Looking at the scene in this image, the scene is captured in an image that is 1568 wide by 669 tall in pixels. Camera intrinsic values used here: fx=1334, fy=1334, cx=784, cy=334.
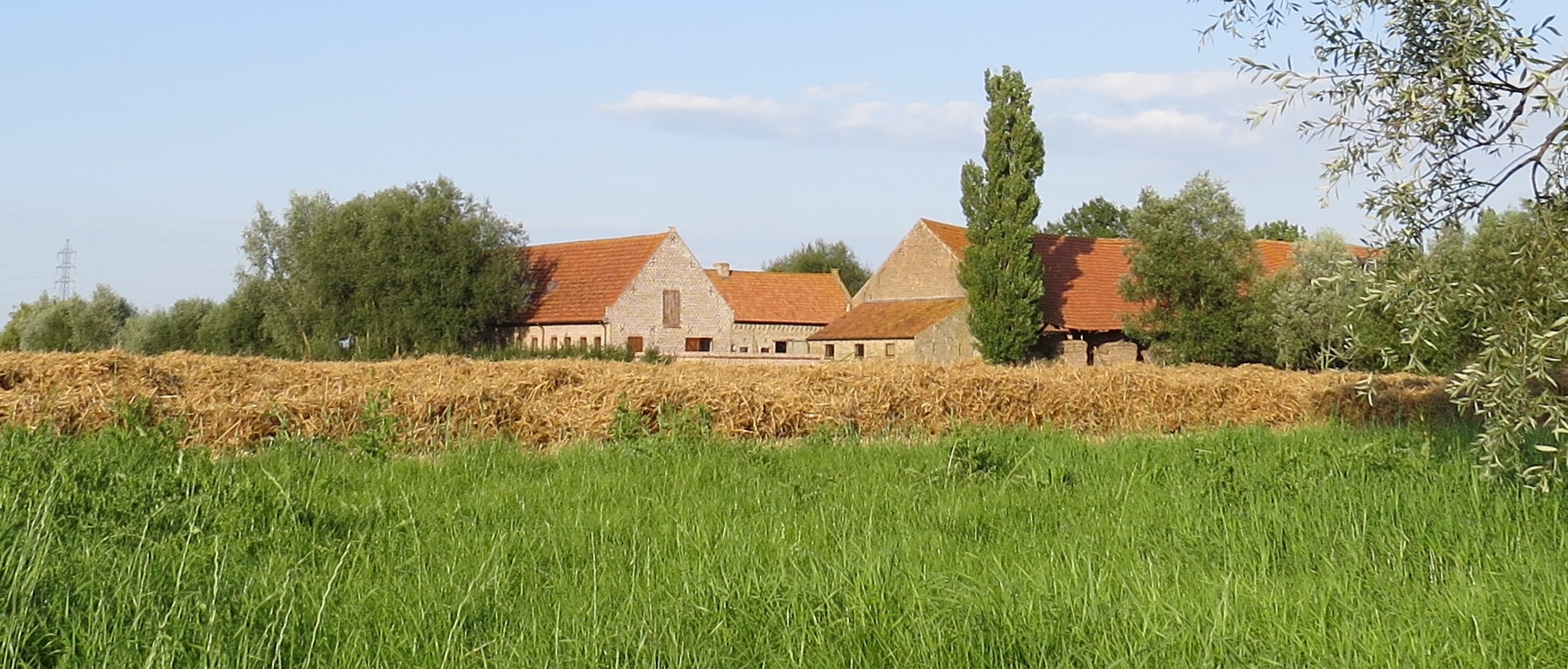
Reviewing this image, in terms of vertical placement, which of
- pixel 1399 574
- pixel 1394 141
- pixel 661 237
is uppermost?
pixel 661 237

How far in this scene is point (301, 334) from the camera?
6100 cm

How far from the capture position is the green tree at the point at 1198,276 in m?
47.6

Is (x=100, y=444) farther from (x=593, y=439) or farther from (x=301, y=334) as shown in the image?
(x=301, y=334)

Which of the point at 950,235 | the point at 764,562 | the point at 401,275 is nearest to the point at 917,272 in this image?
the point at 950,235

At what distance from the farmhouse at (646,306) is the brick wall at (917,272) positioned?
5.94m

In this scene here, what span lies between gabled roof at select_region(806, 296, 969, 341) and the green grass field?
4136 centimetres

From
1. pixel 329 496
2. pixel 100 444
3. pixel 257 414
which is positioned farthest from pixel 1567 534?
pixel 257 414

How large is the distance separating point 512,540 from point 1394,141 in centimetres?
658

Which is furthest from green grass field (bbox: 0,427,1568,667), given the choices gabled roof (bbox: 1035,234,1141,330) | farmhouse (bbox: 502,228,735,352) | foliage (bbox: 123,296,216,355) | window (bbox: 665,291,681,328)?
foliage (bbox: 123,296,216,355)

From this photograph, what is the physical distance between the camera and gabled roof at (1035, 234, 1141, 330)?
178 feet

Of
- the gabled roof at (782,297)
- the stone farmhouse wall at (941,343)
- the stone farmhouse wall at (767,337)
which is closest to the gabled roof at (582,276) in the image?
the gabled roof at (782,297)

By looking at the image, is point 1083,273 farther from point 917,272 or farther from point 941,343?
point 941,343

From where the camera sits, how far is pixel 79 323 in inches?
3204

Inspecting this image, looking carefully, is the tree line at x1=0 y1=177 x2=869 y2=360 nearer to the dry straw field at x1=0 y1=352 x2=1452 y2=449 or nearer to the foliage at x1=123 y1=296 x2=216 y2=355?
the foliage at x1=123 y1=296 x2=216 y2=355
